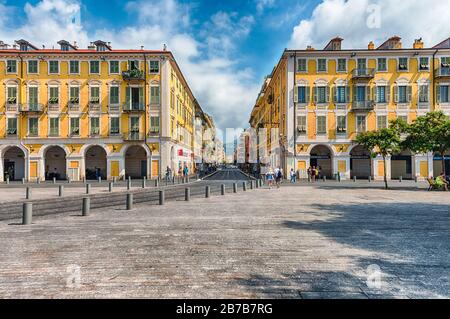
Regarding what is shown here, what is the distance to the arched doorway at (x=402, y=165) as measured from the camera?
112 feet

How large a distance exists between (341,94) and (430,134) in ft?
46.8

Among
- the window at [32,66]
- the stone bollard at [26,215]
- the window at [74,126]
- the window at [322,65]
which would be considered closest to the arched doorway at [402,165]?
the window at [322,65]

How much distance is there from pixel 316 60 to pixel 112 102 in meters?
25.6

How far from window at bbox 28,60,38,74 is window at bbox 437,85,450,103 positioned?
48.9 m

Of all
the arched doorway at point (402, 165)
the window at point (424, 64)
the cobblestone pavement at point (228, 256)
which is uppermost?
the window at point (424, 64)

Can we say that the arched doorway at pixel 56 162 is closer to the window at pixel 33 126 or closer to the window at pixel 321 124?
the window at pixel 33 126

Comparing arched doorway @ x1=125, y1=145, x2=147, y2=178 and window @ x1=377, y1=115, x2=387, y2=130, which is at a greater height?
window @ x1=377, y1=115, x2=387, y2=130

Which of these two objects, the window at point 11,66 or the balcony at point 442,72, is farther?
the window at point 11,66

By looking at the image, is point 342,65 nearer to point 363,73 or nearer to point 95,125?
point 363,73

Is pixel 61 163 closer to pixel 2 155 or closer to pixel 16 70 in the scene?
pixel 2 155

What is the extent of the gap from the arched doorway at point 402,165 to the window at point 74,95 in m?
39.9

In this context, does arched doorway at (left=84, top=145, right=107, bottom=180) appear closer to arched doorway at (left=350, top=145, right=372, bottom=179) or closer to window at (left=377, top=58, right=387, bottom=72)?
arched doorway at (left=350, top=145, right=372, bottom=179)

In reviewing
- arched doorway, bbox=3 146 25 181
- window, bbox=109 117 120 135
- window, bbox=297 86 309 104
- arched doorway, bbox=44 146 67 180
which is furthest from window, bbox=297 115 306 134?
arched doorway, bbox=3 146 25 181

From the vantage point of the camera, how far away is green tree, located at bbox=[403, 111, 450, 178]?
1994cm
